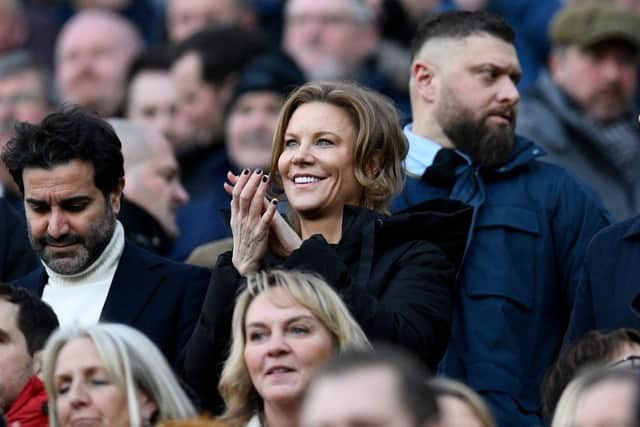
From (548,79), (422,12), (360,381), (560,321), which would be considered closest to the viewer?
(360,381)

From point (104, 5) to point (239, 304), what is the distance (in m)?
7.99

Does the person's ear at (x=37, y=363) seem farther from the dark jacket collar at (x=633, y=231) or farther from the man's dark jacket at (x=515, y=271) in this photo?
the dark jacket collar at (x=633, y=231)

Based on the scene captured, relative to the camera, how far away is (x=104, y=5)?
1567 centimetres

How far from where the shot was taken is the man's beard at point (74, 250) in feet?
29.3

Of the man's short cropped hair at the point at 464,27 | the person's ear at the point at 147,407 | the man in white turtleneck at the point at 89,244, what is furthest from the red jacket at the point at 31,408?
the man's short cropped hair at the point at 464,27

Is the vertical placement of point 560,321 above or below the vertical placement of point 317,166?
below

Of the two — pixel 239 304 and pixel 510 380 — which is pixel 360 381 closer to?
pixel 239 304

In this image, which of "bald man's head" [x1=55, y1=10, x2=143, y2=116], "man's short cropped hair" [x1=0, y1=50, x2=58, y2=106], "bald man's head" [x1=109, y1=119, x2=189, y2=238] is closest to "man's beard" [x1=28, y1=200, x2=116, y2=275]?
"bald man's head" [x1=109, y1=119, x2=189, y2=238]

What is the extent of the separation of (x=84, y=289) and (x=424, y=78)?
2.09m

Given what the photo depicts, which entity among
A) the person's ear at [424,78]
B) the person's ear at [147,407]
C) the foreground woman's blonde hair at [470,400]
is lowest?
the person's ear at [147,407]

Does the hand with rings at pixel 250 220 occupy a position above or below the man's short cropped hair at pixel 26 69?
above

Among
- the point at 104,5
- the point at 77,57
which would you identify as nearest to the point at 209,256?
the point at 77,57

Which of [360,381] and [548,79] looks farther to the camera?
[548,79]

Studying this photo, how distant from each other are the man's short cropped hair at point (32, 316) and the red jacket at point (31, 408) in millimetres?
313
